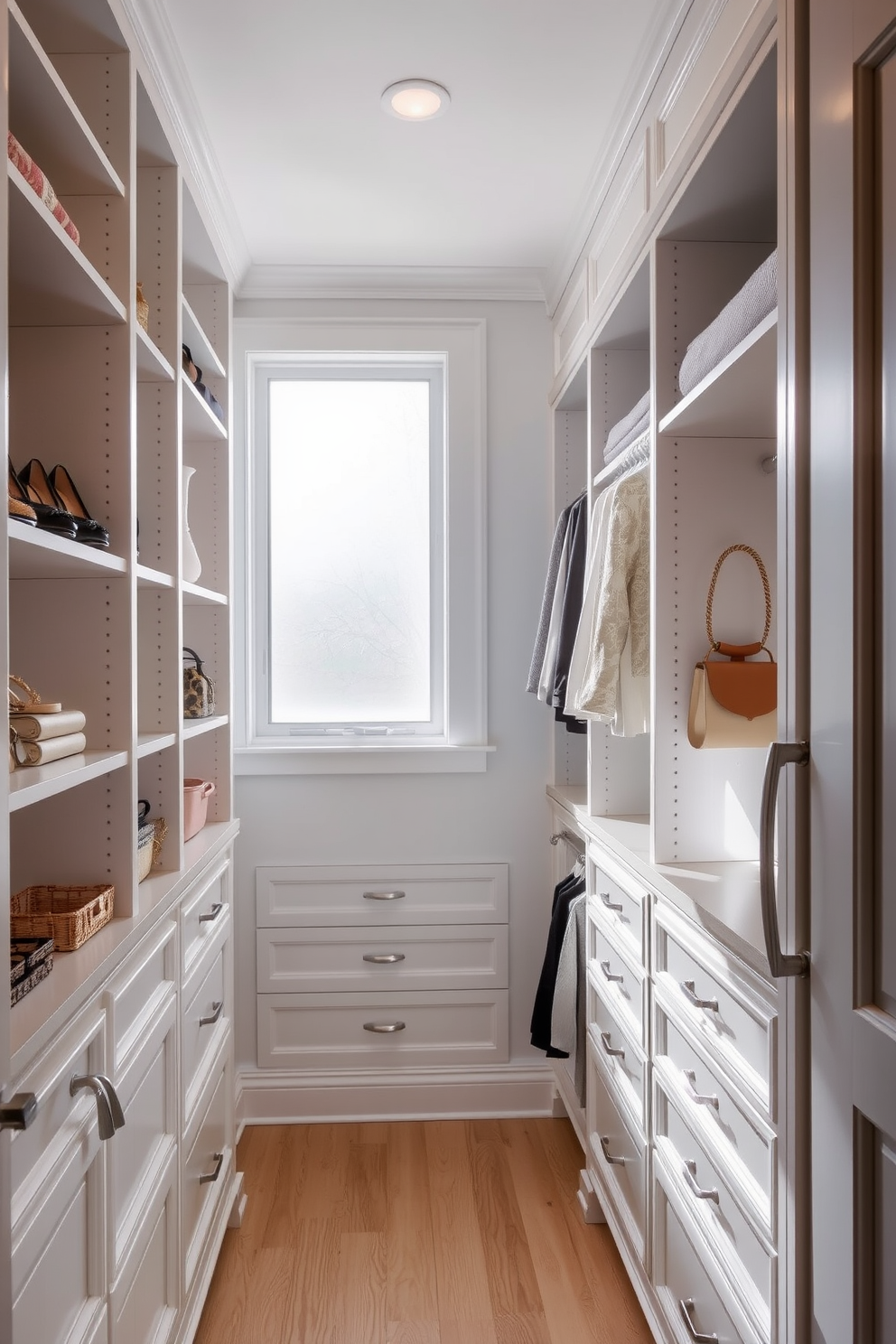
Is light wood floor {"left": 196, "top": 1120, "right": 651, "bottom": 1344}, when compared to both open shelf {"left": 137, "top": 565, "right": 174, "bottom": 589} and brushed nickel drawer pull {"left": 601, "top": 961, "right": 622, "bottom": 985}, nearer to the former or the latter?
brushed nickel drawer pull {"left": 601, "top": 961, "right": 622, "bottom": 985}

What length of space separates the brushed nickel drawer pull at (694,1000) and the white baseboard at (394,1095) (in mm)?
1472

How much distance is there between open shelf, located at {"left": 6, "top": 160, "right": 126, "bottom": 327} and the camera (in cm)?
106

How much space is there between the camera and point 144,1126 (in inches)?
58.4

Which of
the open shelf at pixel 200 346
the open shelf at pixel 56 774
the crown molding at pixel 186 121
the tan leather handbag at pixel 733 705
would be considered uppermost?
the crown molding at pixel 186 121

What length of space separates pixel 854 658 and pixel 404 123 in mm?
1655

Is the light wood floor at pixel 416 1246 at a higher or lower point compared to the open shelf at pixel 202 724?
lower

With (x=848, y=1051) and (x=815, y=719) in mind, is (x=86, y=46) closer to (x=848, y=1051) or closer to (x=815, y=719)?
(x=815, y=719)

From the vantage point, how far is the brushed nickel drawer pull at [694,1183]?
54.4 inches

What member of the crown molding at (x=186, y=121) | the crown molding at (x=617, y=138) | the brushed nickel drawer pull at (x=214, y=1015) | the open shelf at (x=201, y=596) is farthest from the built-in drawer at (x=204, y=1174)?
the crown molding at (x=617, y=138)

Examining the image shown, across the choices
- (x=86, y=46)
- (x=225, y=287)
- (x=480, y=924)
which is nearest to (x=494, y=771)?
(x=480, y=924)

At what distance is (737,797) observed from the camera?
69.6 inches

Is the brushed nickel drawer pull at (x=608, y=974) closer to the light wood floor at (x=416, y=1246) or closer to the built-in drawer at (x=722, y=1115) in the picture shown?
the built-in drawer at (x=722, y=1115)

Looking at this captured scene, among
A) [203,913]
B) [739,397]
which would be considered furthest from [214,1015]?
[739,397]

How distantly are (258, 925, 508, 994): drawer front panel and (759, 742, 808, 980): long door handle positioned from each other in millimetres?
1861
